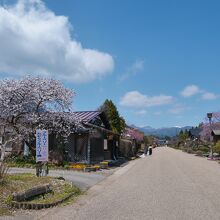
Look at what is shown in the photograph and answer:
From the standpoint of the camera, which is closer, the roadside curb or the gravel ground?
the roadside curb

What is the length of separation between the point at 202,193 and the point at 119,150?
99.6ft

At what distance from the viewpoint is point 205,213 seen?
9484 mm

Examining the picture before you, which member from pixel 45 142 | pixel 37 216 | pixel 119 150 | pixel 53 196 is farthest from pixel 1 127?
pixel 119 150

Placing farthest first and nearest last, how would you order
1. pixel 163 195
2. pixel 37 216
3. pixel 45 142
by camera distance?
pixel 45 142 → pixel 163 195 → pixel 37 216

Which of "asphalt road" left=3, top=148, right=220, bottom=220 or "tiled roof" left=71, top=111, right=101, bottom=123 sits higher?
"tiled roof" left=71, top=111, right=101, bottom=123

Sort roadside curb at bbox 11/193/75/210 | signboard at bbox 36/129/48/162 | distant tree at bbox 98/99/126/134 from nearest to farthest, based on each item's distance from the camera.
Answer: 1. roadside curb at bbox 11/193/75/210
2. signboard at bbox 36/129/48/162
3. distant tree at bbox 98/99/126/134

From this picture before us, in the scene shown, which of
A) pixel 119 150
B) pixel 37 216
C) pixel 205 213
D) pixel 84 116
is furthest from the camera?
pixel 119 150

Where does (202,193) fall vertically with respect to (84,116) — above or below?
below

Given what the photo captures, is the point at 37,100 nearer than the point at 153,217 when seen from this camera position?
No

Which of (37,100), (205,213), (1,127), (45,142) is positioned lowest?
(205,213)

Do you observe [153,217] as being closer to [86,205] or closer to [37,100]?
[86,205]

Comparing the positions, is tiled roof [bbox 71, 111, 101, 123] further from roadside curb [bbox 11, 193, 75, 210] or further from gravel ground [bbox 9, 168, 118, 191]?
roadside curb [bbox 11, 193, 75, 210]

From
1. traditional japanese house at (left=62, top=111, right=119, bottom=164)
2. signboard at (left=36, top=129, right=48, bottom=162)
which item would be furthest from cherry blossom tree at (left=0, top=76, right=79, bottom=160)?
signboard at (left=36, top=129, right=48, bottom=162)

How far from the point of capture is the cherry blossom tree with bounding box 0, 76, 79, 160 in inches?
970
